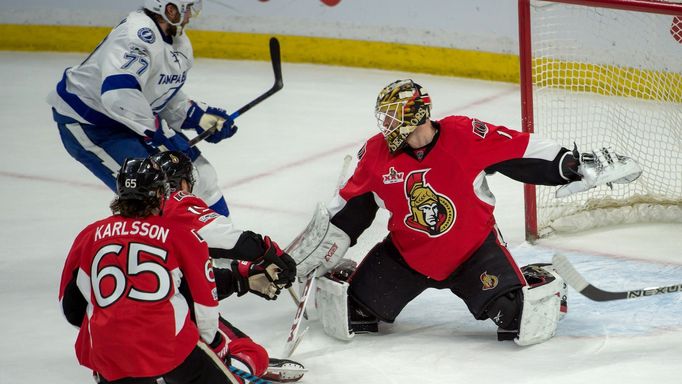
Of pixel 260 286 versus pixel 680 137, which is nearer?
pixel 260 286

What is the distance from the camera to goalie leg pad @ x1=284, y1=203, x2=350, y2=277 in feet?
12.5

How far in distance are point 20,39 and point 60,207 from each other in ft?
10.8

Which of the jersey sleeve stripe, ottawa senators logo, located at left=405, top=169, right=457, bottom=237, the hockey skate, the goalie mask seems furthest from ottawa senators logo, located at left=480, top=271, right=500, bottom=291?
the jersey sleeve stripe

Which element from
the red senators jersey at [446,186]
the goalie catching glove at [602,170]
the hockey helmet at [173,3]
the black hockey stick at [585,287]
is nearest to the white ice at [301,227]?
the black hockey stick at [585,287]

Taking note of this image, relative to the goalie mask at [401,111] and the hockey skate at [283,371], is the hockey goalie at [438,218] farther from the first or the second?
the hockey skate at [283,371]

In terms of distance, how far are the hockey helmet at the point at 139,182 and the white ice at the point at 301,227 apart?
3.13 ft

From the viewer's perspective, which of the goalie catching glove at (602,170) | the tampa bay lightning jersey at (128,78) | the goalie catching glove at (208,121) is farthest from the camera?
the goalie catching glove at (208,121)

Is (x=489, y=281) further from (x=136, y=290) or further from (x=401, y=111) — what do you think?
(x=136, y=290)

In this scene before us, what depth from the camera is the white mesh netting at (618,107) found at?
4734mm

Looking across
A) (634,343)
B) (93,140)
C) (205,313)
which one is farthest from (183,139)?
(634,343)

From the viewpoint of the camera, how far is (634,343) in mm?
3619

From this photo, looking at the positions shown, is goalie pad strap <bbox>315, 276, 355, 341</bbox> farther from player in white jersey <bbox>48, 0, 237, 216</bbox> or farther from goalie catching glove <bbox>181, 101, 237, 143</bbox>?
goalie catching glove <bbox>181, 101, 237, 143</bbox>

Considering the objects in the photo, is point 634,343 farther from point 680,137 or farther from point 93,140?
point 93,140

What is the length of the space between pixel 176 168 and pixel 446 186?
853 millimetres
